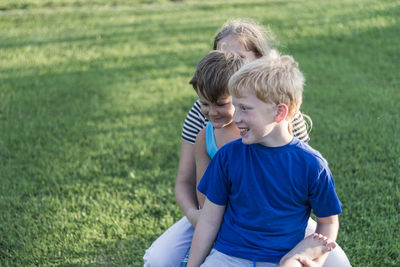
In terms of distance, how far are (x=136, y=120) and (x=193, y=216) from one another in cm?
299

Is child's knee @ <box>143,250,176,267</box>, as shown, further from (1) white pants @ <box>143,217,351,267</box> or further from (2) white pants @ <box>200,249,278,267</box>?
(2) white pants @ <box>200,249,278,267</box>

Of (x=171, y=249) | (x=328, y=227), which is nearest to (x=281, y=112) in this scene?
(x=328, y=227)

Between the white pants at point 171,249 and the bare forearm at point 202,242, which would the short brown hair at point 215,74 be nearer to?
the bare forearm at point 202,242

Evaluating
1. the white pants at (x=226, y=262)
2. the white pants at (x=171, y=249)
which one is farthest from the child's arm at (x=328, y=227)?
the white pants at (x=171, y=249)

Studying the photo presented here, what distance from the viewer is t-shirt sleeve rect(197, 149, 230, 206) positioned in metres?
2.19

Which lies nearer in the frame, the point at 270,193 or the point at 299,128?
the point at 270,193

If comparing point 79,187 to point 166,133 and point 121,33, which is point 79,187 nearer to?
point 166,133

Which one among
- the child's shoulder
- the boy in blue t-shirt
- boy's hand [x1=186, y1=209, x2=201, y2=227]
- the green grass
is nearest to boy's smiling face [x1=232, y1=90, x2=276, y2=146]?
the boy in blue t-shirt

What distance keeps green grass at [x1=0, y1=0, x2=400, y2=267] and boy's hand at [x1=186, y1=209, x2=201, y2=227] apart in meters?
0.87

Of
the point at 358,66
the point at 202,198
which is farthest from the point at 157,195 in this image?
the point at 358,66

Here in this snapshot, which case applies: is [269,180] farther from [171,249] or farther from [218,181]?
[171,249]

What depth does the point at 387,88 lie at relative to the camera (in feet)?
19.0

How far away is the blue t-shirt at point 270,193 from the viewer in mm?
2066

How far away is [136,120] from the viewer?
17.9 ft
